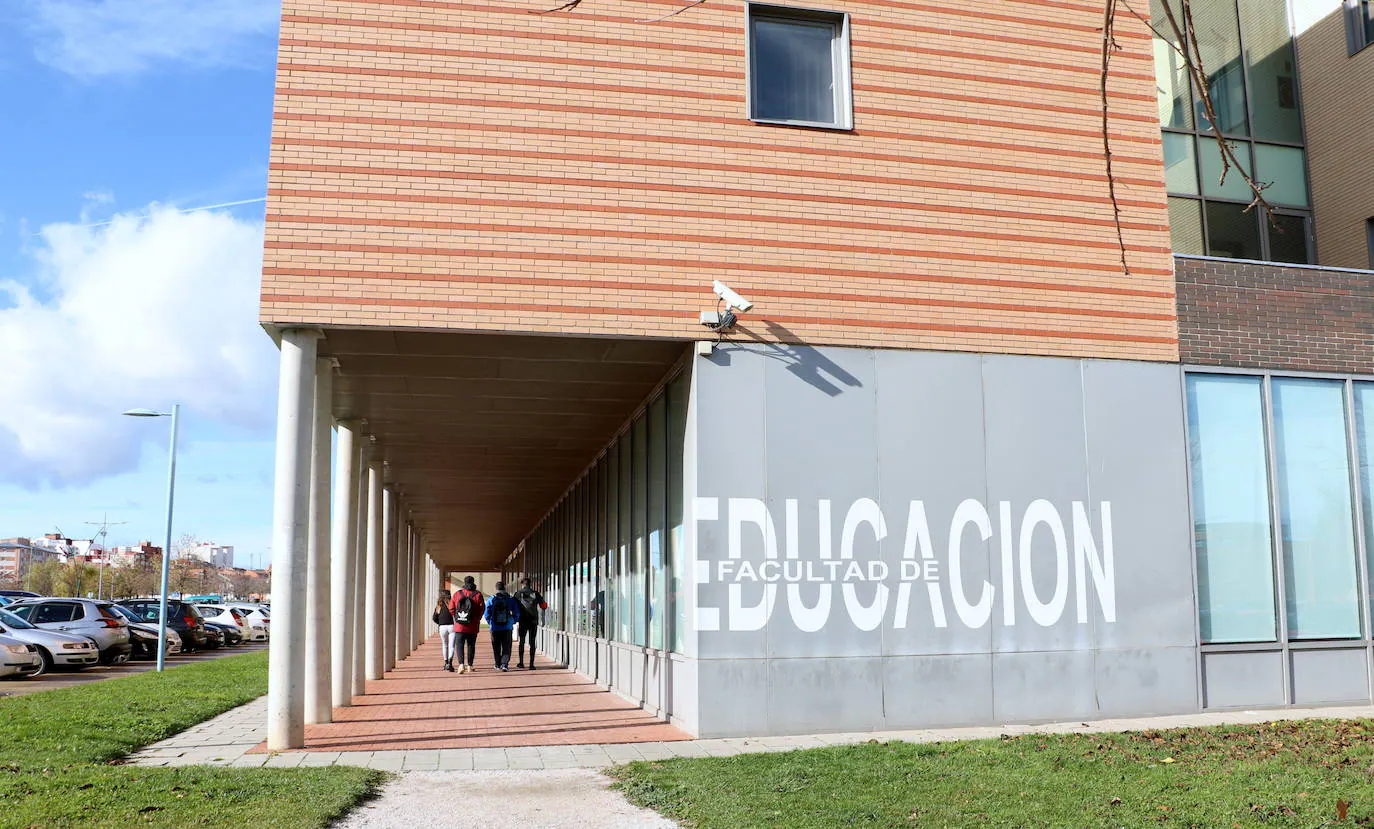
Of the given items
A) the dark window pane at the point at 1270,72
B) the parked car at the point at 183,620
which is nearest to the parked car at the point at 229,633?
the parked car at the point at 183,620

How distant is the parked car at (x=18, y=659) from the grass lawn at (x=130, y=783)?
29.3 feet

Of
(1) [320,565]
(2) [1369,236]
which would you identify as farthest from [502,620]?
(2) [1369,236]

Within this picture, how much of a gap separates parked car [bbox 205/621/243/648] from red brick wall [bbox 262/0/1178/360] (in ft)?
92.7

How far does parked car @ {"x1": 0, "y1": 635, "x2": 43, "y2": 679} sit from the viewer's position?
830 inches

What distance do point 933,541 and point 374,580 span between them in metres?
12.1

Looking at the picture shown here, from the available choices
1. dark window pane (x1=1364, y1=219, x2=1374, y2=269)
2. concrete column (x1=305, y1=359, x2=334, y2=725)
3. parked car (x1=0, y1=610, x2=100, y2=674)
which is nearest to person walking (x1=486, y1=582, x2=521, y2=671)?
concrete column (x1=305, y1=359, x2=334, y2=725)

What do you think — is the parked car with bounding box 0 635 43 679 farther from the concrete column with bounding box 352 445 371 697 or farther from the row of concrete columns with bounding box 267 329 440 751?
the row of concrete columns with bounding box 267 329 440 751

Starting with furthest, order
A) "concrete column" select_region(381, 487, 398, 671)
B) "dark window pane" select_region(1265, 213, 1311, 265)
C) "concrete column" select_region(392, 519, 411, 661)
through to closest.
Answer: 1. "concrete column" select_region(392, 519, 411, 661)
2. "concrete column" select_region(381, 487, 398, 671)
3. "dark window pane" select_region(1265, 213, 1311, 265)

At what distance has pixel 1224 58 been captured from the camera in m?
16.2

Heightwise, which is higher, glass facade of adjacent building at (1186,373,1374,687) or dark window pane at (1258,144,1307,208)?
dark window pane at (1258,144,1307,208)

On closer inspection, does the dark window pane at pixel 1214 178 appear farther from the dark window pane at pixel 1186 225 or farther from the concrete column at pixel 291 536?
the concrete column at pixel 291 536

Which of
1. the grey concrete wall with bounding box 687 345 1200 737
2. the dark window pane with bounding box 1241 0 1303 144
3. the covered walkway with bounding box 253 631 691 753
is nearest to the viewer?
the covered walkway with bounding box 253 631 691 753

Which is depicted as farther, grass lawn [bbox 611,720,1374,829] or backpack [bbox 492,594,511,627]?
backpack [bbox 492,594,511,627]

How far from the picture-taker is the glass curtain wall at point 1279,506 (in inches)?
492
